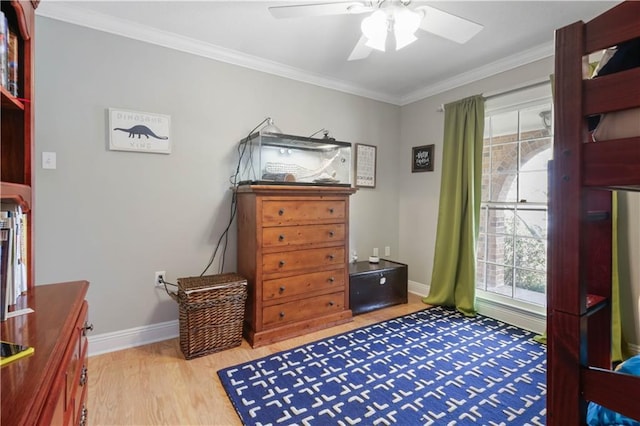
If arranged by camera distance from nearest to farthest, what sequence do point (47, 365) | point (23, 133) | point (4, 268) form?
point (47, 365)
point (4, 268)
point (23, 133)

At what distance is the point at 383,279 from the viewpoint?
294 cm

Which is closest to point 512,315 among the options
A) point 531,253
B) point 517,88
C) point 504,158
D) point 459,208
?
point 531,253

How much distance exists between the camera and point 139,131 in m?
2.19

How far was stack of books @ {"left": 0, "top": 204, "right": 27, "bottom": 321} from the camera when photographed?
89cm

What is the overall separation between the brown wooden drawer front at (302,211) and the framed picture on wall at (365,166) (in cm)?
87

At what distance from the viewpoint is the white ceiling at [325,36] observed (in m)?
1.93

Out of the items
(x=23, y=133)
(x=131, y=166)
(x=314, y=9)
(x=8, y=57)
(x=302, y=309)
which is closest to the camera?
(x=8, y=57)

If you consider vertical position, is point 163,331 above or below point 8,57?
below

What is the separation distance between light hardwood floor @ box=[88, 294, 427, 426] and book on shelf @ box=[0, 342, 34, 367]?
964mm

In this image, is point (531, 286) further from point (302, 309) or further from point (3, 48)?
point (3, 48)

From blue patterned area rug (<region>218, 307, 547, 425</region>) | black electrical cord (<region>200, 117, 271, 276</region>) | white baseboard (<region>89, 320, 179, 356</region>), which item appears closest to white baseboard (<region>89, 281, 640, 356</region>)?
white baseboard (<region>89, 320, 179, 356</region>)

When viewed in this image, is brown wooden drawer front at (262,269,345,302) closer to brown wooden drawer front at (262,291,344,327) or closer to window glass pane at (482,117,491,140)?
brown wooden drawer front at (262,291,344,327)

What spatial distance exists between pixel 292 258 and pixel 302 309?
0.42 m

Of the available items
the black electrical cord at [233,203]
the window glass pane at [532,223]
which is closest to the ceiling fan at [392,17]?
the black electrical cord at [233,203]
